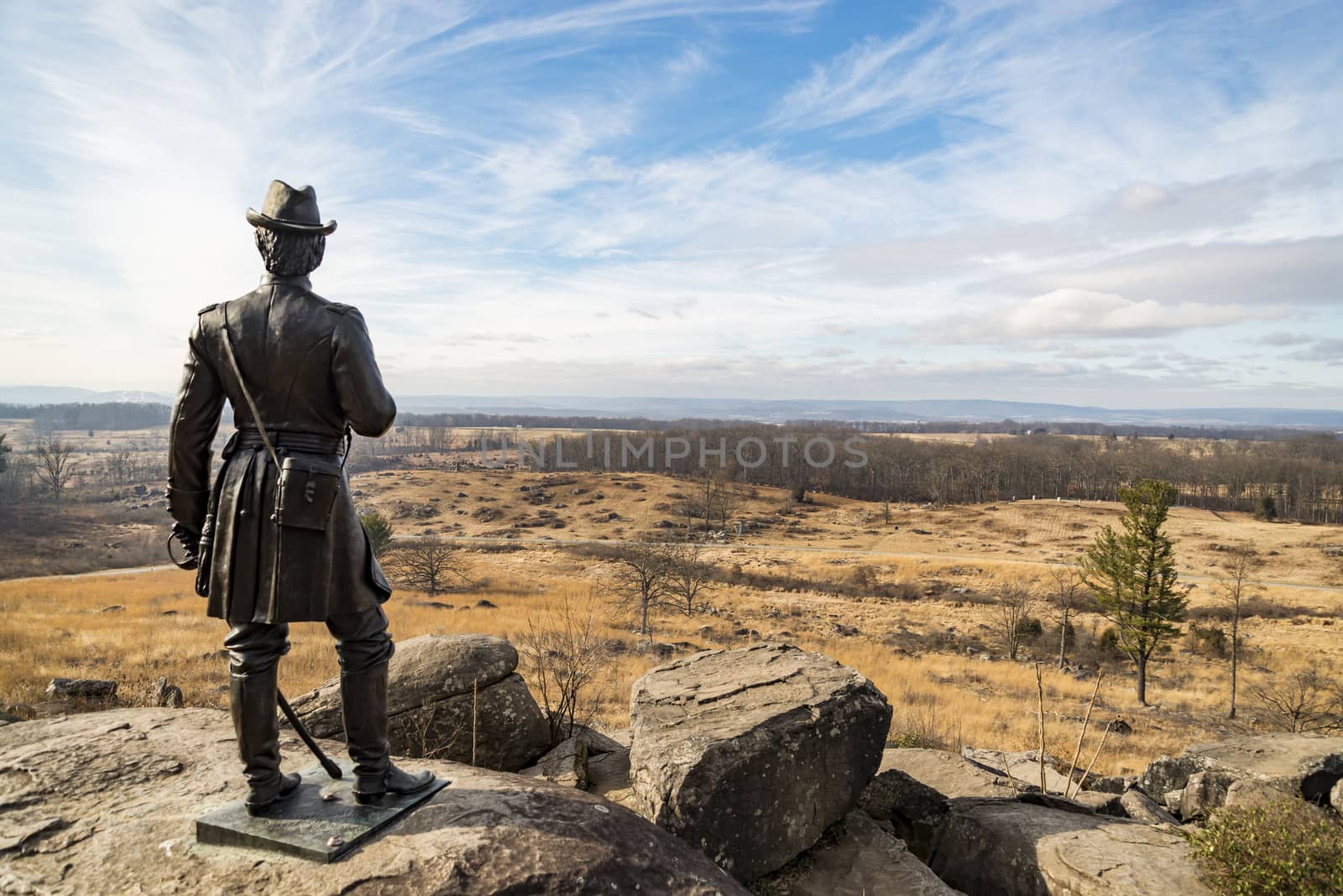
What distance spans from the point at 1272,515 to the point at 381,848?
4450 inches

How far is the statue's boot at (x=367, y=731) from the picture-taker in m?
4.47

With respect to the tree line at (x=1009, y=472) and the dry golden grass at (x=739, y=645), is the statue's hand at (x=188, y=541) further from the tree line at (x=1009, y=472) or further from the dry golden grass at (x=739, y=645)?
the tree line at (x=1009, y=472)

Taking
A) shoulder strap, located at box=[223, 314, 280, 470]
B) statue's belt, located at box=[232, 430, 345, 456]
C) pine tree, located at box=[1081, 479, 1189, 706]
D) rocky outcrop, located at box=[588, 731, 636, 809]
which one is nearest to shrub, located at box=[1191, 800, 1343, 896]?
rocky outcrop, located at box=[588, 731, 636, 809]

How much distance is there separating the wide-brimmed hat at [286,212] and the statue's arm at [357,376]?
1.90ft

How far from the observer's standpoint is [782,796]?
19.8 ft

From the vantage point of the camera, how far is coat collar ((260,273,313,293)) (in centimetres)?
438

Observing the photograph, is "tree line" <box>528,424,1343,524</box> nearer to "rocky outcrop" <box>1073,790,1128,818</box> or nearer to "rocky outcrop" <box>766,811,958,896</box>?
"rocky outcrop" <box>1073,790,1128,818</box>

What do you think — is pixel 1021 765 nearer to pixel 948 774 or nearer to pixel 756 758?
pixel 948 774

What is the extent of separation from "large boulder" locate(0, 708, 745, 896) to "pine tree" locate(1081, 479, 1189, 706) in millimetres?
31312

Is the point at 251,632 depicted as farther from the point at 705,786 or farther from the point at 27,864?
the point at 705,786

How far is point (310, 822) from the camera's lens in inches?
166

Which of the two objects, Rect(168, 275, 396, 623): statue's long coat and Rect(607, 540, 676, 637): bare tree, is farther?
Rect(607, 540, 676, 637): bare tree

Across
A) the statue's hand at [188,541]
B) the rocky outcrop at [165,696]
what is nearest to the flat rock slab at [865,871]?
the statue's hand at [188,541]

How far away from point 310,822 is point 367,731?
56cm
